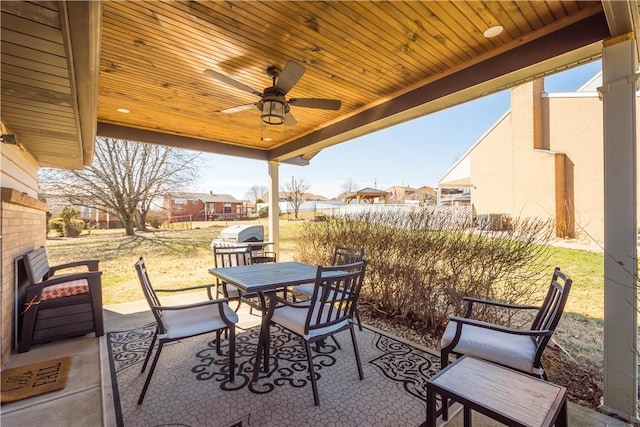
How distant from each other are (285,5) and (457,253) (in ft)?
9.51

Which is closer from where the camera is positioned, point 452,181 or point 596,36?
point 596,36

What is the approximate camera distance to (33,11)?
1.14m

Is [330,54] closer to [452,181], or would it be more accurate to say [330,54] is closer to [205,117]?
[205,117]

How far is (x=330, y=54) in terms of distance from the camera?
262 cm

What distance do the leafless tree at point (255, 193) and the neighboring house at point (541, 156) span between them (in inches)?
478

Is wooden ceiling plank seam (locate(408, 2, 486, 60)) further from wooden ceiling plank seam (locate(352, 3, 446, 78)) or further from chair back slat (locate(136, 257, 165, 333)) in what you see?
chair back slat (locate(136, 257, 165, 333))

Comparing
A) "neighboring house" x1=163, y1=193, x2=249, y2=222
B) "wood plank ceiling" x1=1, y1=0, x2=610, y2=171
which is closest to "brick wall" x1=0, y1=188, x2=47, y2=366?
"wood plank ceiling" x1=1, y1=0, x2=610, y2=171

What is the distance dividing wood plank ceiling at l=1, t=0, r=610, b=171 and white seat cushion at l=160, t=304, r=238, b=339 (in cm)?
184

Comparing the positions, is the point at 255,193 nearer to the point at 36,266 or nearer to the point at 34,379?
the point at 36,266

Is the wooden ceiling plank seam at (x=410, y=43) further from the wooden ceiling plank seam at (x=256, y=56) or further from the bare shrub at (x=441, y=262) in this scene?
the bare shrub at (x=441, y=262)

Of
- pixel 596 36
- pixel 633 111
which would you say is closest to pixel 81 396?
pixel 633 111

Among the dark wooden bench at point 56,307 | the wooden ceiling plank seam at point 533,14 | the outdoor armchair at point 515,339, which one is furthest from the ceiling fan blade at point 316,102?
the dark wooden bench at point 56,307

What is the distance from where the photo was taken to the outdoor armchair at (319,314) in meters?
2.11

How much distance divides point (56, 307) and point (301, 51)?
364 cm
